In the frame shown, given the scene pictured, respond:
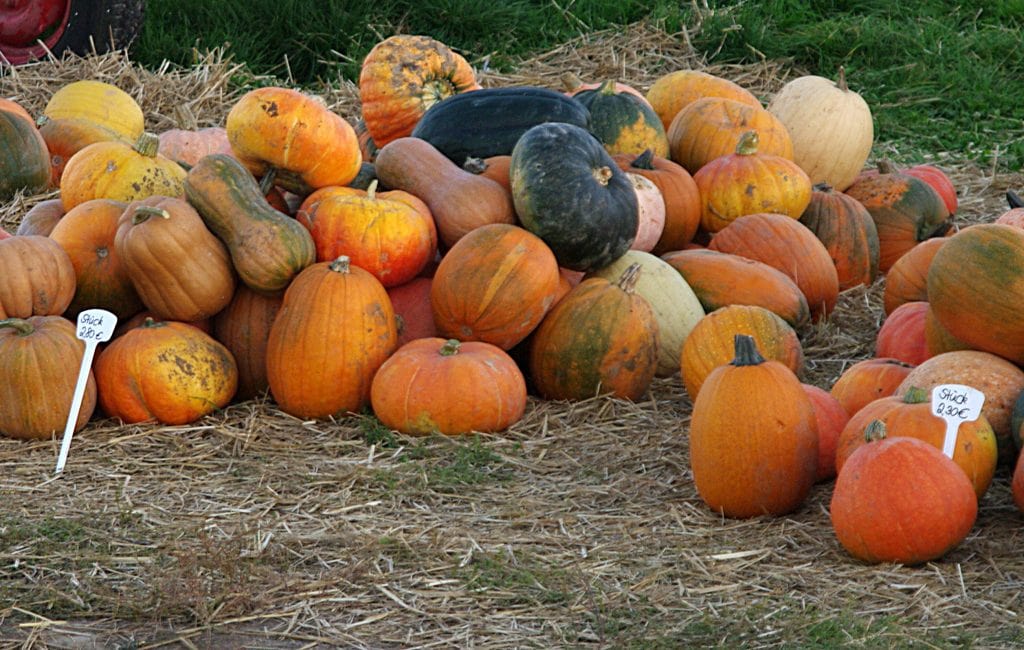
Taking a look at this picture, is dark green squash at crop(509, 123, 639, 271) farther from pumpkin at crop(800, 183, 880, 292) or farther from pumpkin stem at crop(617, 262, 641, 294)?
pumpkin at crop(800, 183, 880, 292)

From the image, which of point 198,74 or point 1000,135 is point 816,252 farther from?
point 198,74

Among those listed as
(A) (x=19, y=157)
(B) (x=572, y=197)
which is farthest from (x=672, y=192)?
(A) (x=19, y=157)

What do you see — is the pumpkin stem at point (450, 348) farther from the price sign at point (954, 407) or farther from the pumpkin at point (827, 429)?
the price sign at point (954, 407)

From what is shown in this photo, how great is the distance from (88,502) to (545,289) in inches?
63.1

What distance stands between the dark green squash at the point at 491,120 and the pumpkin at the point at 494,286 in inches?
30.0

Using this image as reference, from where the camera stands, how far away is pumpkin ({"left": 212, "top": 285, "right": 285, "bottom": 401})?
466 centimetres

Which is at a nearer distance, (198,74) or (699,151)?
(699,151)

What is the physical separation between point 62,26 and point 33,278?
4.94m

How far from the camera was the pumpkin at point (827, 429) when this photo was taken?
3863 mm

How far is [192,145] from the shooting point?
6.44 metres

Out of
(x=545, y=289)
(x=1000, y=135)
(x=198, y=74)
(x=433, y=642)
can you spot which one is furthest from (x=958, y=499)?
(x=198, y=74)

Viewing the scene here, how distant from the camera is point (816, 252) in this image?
5.43 m

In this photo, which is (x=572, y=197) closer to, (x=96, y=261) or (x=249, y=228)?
(x=249, y=228)

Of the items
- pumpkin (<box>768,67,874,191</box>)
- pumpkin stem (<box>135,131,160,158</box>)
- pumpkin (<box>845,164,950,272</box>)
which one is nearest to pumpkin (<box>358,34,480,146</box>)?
pumpkin stem (<box>135,131,160,158</box>)
